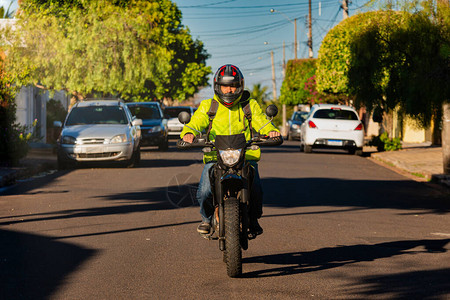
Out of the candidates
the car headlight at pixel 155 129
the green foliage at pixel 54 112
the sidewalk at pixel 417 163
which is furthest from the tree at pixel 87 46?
the sidewalk at pixel 417 163

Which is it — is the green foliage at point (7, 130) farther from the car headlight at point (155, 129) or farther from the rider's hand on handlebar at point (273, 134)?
the rider's hand on handlebar at point (273, 134)

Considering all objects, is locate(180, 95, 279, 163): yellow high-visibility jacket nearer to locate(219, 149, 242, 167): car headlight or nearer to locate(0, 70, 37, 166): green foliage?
locate(219, 149, 242, 167): car headlight

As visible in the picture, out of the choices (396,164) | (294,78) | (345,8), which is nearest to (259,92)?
(294,78)

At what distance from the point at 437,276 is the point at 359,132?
18839 millimetres

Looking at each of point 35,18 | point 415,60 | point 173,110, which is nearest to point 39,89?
point 35,18

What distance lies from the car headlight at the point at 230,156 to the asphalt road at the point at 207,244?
102cm

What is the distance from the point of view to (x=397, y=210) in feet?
38.0

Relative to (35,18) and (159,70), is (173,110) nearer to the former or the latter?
(159,70)

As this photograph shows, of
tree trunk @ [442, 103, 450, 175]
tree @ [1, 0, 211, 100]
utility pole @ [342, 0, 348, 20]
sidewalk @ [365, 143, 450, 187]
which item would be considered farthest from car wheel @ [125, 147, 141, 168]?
utility pole @ [342, 0, 348, 20]

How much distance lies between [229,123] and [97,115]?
13430 mm

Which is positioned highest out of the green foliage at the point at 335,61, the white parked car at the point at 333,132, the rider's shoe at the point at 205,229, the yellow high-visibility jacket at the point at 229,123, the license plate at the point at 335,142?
the green foliage at the point at 335,61

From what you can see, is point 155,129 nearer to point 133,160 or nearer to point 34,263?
point 133,160

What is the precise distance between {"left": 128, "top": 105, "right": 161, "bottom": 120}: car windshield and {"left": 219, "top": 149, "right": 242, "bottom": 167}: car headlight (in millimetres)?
21413

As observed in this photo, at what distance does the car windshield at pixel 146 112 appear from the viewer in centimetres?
2778
